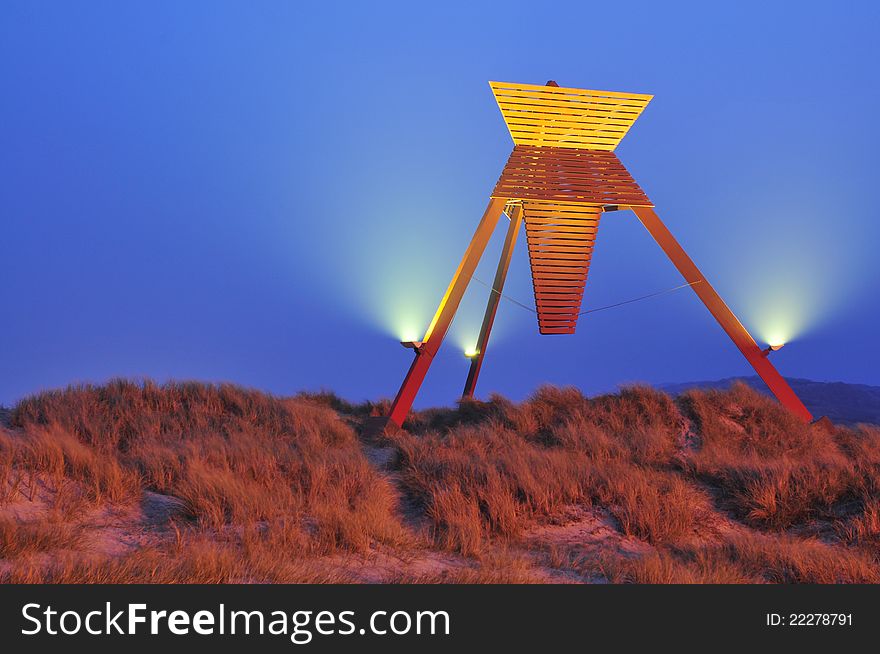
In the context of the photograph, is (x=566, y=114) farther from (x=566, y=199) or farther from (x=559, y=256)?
(x=559, y=256)

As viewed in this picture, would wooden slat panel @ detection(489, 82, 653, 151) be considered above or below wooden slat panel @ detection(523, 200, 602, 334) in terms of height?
above

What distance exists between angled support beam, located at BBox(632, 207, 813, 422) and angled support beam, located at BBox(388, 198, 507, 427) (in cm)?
271

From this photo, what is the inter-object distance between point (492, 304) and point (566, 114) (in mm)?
4153

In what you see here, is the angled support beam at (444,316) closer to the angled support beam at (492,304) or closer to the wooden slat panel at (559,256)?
the wooden slat panel at (559,256)

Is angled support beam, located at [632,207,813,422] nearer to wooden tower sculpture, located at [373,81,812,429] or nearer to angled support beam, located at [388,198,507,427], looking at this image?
wooden tower sculpture, located at [373,81,812,429]

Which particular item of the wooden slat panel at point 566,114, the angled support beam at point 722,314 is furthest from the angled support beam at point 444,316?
the angled support beam at point 722,314

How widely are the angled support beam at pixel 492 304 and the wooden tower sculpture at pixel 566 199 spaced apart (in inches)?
68.9

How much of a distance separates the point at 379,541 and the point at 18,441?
4312 millimetres

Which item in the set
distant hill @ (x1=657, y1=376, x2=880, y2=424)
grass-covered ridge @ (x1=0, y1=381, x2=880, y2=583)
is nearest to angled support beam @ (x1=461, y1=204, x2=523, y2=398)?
grass-covered ridge @ (x1=0, y1=381, x2=880, y2=583)

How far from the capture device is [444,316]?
11930mm

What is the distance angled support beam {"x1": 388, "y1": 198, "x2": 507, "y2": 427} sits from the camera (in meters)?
11.6

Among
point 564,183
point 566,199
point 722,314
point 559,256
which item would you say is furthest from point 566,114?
point 722,314

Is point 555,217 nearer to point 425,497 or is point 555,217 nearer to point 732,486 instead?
point 732,486

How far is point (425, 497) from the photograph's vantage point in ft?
24.3
